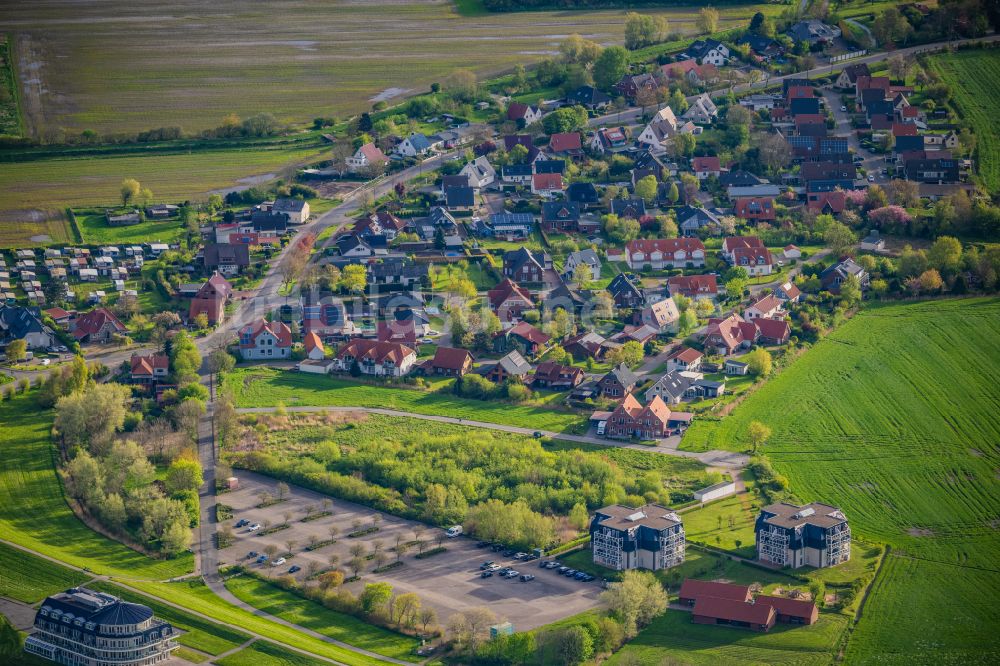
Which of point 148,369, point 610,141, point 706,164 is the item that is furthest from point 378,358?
point 610,141

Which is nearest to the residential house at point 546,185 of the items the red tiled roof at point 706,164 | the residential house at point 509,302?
the red tiled roof at point 706,164

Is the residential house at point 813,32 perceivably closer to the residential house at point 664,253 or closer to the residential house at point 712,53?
the residential house at point 712,53

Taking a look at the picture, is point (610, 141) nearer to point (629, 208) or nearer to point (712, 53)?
point (629, 208)

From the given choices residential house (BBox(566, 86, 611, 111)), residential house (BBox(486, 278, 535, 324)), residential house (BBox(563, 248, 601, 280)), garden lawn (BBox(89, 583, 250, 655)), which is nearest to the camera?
garden lawn (BBox(89, 583, 250, 655))

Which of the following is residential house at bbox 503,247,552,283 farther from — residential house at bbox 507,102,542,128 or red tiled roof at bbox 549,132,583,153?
residential house at bbox 507,102,542,128

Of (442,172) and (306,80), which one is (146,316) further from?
(306,80)

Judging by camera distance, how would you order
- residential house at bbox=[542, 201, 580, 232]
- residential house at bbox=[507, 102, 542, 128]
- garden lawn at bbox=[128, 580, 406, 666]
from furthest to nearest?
residential house at bbox=[507, 102, 542, 128] < residential house at bbox=[542, 201, 580, 232] < garden lawn at bbox=[128, 580, 406, 666]

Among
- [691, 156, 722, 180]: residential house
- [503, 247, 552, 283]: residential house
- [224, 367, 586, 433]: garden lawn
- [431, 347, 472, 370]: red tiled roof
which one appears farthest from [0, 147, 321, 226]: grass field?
[431, 347, 472, 370]: red tiled roof
